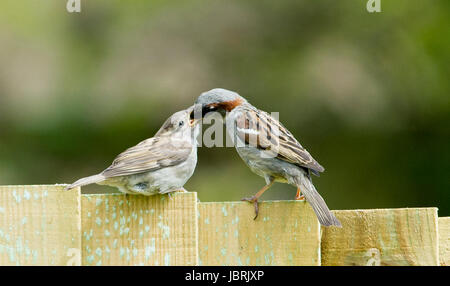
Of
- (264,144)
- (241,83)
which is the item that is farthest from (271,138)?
(241,83)

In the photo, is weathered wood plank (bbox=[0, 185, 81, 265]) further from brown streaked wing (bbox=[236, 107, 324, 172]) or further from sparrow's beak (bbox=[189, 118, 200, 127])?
brown streaked wing (bbox=[236, 107, 324, 172])

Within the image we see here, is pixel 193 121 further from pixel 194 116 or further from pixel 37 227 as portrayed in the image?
pixel 37 227

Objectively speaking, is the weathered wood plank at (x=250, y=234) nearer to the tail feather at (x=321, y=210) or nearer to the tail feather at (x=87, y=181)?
the tail feather at (x=321, y=210)

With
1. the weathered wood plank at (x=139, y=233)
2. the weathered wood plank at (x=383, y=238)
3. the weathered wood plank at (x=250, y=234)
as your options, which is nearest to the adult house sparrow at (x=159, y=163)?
the weathered wood plank at (x=139, y=233)

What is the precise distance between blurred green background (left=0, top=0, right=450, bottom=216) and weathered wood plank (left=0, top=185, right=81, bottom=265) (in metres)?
3.50

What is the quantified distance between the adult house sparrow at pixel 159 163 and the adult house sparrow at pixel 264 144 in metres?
0.15

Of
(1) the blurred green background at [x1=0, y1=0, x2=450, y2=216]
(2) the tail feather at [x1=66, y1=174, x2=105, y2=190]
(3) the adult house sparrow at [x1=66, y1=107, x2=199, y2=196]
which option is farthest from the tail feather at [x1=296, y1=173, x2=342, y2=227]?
(1) the blurred green background at [x1=0, y1=0, x2=450, y2=216]

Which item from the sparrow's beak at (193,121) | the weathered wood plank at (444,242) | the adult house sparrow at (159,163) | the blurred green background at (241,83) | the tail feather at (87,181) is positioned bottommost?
the weathered wood plank at (444,242)

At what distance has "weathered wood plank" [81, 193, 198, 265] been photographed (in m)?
2.78

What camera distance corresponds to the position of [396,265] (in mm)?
2795

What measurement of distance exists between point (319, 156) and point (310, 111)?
1.42 feet

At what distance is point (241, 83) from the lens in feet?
22.0

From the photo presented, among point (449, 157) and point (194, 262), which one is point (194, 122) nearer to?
point (194, 262)

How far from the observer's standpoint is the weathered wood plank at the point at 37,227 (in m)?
2.72
